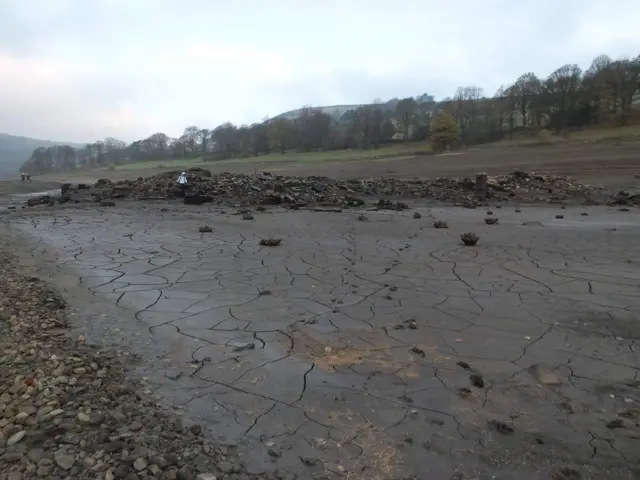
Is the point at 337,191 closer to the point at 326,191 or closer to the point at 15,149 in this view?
the point at 326,191

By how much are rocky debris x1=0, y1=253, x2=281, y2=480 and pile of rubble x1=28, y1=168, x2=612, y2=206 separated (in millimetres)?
12439

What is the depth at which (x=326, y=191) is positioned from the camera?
58.8 feet

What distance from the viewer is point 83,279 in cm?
664

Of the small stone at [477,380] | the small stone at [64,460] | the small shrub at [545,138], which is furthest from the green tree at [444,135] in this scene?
the small stone at [64,460]

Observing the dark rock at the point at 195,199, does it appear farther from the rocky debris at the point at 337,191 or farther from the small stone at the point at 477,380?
the small stone at the point at 477,380

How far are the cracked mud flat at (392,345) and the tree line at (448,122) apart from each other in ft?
125

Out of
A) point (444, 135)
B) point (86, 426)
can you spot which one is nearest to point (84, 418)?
point (86, 426)

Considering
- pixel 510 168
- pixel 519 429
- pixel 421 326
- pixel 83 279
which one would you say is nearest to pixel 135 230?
pixel 83 279

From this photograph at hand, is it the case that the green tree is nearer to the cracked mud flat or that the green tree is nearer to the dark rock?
the dark rock

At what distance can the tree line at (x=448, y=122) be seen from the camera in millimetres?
41188

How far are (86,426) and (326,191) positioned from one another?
50.6 ft

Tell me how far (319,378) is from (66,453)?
172 centimetres

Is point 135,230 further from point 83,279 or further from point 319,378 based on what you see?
point 319,378

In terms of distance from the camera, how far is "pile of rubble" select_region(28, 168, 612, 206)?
16.7 meters
